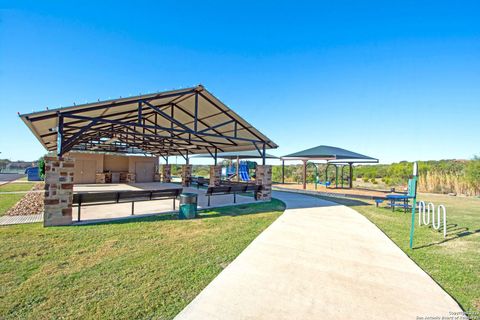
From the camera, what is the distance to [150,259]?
3902mm

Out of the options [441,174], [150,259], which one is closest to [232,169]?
[441,174]

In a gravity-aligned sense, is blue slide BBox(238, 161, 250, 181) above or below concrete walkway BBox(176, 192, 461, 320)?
above

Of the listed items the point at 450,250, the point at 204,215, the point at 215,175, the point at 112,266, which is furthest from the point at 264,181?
the point at 112,266

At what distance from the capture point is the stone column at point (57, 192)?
234 inches

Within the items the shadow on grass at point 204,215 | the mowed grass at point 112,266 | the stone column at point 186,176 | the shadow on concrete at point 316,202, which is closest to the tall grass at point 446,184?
the shadow on concrete at point 316,202

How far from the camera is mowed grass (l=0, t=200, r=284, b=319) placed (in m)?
2.57

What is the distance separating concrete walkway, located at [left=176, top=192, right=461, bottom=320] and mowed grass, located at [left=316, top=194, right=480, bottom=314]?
22 cm

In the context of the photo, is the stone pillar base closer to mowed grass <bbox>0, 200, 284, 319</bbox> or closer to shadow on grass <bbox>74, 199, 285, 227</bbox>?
shadow on grass <bbox>74, 199, 285, 227</bbox>

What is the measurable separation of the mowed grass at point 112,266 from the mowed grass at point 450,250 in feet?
10.6

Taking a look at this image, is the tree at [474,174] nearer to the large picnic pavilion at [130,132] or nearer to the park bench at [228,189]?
the large picnic pavilion at [130,132]

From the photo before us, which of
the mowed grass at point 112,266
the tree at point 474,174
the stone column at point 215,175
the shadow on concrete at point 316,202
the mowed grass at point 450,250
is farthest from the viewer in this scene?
the stone column at point 215,175

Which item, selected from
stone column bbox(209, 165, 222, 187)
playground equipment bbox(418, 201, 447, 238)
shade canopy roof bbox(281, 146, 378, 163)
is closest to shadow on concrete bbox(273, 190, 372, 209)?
playground equipment bbox(418, 201, 447, 238)

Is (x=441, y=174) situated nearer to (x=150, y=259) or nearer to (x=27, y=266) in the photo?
(x=150, y=259)

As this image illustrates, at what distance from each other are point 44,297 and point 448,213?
12.1m
